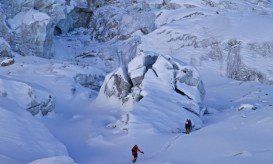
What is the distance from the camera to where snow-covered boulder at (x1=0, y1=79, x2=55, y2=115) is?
32906 mm

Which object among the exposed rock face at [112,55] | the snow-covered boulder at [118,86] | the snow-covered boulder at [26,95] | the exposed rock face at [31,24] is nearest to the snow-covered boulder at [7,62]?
the exposed rock face at [31,24]

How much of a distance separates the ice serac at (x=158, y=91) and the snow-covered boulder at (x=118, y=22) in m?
28.4

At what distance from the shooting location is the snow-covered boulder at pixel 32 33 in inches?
2530

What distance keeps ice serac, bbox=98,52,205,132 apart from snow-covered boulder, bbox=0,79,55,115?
634 centimetres

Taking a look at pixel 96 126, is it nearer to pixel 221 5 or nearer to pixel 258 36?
pixel 258 36

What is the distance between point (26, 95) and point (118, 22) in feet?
133

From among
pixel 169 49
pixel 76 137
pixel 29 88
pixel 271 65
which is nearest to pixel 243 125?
pixel 76 137

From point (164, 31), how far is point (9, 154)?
44.9 meters

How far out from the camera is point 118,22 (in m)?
72.7

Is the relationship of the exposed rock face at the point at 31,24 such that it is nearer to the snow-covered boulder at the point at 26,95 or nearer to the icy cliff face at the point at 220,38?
the icy cliff face at the point at 220,38

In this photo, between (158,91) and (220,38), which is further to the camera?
(220,38)

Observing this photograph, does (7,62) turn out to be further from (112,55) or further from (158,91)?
(158,91)

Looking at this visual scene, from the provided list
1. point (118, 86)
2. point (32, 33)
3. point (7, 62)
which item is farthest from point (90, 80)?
point (32, 33)

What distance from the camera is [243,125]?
2719cm
